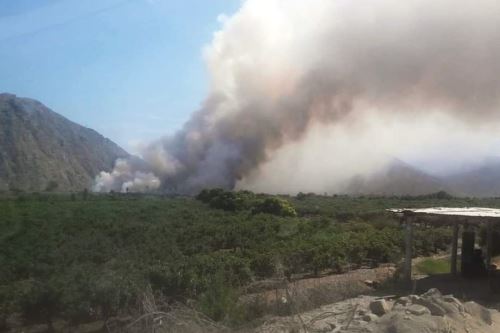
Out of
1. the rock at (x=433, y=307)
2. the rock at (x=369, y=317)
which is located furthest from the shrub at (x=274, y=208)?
the rock at (x=369, y=317)

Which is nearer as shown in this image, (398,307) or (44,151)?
(398,307)

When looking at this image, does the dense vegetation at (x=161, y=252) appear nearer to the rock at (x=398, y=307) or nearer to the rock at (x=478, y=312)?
the rock at (x=398, y=307)

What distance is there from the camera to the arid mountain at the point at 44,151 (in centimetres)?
9306

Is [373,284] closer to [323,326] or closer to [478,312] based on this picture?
[478,312]

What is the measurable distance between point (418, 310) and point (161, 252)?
15786mm

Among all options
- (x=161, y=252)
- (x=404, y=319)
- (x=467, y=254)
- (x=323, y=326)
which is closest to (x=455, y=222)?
(x=467, y=254)

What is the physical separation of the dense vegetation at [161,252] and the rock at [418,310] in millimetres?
2554

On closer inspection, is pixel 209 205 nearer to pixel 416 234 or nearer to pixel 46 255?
pixel 416 234

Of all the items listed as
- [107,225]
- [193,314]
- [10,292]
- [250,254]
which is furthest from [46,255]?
[193,314]

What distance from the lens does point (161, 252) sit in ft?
80.4

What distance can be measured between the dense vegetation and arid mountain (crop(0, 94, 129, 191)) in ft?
149

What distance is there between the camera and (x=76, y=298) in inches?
589

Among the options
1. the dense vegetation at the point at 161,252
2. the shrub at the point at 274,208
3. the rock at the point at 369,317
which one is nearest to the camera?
the rock at the point at 369,317

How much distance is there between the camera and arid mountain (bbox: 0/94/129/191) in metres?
93.1
